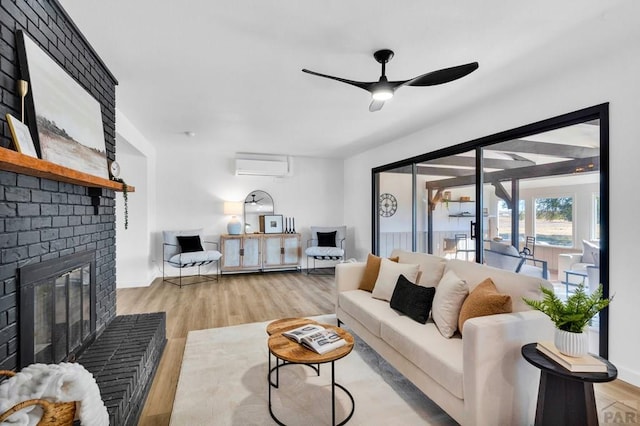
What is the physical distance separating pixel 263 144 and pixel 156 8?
3.62m

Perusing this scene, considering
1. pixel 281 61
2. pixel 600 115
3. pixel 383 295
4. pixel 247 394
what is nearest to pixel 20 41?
pixel 281 61

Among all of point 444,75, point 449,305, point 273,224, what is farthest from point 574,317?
point 273,224

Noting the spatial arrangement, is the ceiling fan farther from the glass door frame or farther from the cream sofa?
the cream sofa

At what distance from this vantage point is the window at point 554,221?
2.83 metres

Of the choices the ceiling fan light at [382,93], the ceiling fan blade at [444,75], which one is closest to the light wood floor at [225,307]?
the ceiling fan blade at [444,75]

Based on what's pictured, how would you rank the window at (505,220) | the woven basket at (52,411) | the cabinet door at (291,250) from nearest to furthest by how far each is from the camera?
the woven basket at (52,411)
the window at (505,220)
the cabinet door at (291,250)

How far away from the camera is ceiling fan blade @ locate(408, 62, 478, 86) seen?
6.50 ft

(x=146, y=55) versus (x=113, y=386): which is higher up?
(x=146, y=55)

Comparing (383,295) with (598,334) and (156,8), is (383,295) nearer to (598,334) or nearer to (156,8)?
(598,334)

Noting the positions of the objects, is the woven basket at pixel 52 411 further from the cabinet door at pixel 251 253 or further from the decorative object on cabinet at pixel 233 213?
the decorative object on cabinet at pixel 233 213

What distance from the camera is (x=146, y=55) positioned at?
2.37 metres

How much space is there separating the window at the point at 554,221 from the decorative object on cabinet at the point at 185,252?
4.61 metres

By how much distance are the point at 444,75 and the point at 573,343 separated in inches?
68.1

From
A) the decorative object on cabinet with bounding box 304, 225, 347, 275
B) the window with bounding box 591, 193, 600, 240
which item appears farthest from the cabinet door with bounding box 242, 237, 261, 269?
the window with bounding box 591, 193, 600, 240
